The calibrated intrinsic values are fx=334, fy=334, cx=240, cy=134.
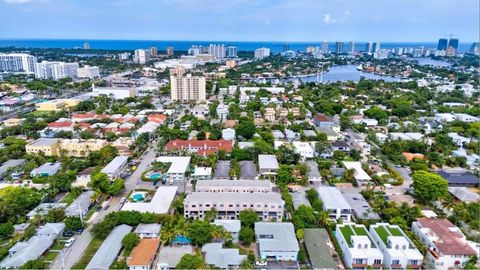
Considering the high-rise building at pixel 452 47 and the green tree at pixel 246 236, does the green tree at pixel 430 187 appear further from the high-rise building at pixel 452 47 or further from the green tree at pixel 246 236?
the high-rise building at pixel 452 47

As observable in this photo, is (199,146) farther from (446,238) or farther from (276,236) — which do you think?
(446,238)

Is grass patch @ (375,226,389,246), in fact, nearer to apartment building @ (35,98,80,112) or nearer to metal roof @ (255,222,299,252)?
metal roof @ (255,222,299,252)

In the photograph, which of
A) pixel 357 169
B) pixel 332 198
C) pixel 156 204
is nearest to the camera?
pixel 156 204

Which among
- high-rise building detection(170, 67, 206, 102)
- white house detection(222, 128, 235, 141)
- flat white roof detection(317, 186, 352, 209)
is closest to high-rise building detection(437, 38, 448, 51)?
high-rise building detection(170, 67, 206, 102)

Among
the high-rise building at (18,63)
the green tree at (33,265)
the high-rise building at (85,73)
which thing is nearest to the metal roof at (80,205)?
the green tree at (33,265)

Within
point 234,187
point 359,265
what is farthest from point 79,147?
point 359,265

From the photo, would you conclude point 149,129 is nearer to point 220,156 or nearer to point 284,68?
point 220,156
